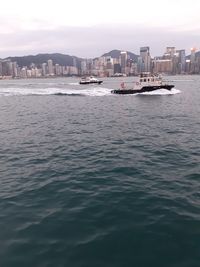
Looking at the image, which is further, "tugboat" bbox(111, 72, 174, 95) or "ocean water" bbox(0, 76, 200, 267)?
"tugboat" bbox(111, 72, 174, 95)

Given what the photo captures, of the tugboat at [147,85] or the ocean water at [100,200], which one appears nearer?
the ocean water at [100,200]

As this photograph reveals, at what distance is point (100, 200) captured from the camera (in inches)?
612

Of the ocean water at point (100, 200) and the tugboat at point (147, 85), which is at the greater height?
the tugboat at point (147, 85)

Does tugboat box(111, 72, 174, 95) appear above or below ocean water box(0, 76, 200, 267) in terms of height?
above

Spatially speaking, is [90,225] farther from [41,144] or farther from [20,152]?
[41,144]

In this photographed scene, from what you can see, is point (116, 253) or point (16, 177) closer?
point (116, 253)

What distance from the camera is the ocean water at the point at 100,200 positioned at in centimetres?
1105

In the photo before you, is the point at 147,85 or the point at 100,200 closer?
the point at 100,200

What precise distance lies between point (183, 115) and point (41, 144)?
2598cm

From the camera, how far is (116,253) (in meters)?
11.0

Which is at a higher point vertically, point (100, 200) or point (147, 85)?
point (147, 85)

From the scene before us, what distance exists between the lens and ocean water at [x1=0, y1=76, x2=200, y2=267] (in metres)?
11.0

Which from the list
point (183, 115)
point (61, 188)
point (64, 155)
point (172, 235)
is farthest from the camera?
point (183, 115)

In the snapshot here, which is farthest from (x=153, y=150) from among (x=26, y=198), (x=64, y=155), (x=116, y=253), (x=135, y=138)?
(x=116, y=253)
